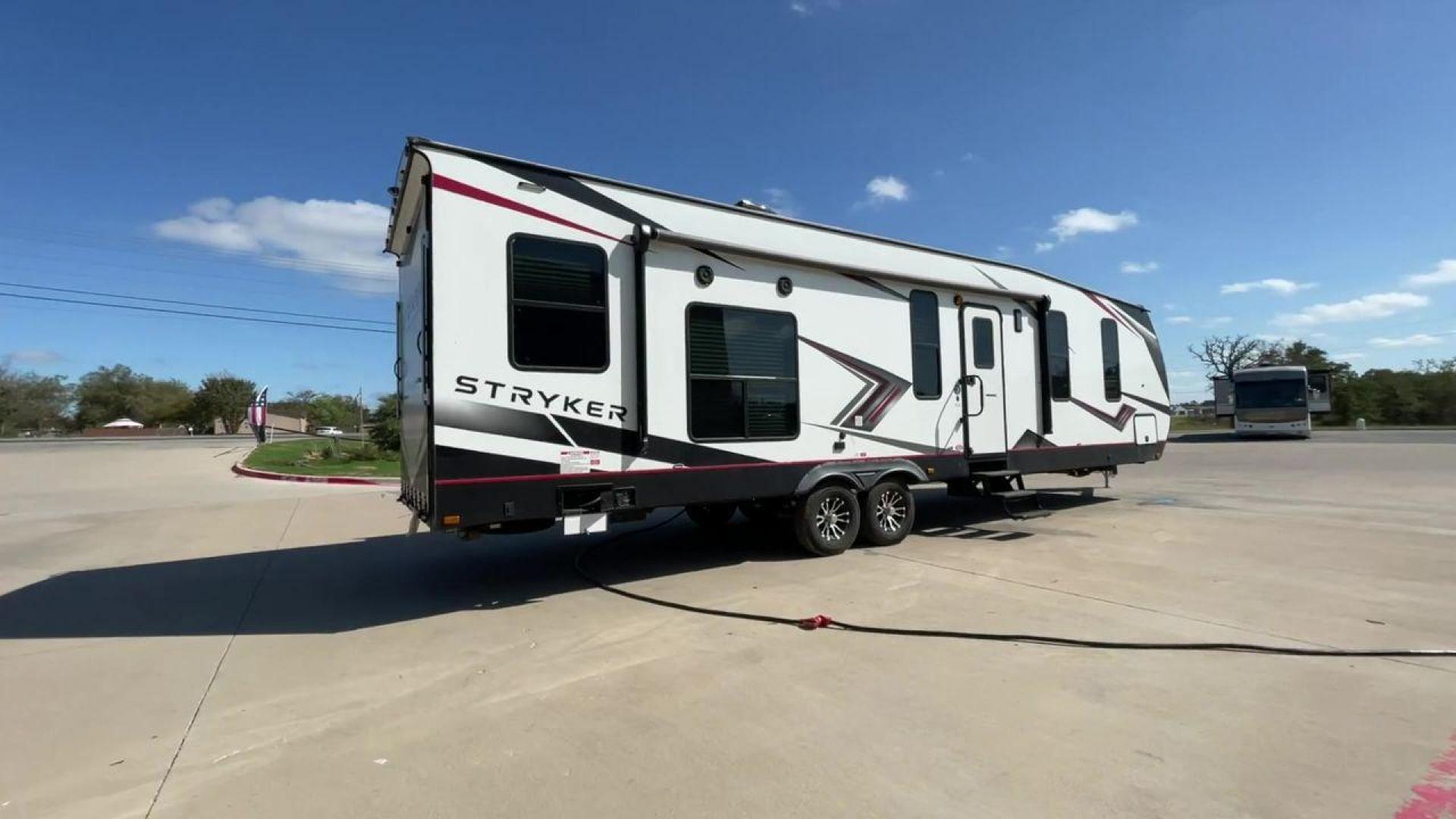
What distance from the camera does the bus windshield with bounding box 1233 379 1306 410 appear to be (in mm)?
28391

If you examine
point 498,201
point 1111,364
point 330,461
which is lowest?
point 330,461

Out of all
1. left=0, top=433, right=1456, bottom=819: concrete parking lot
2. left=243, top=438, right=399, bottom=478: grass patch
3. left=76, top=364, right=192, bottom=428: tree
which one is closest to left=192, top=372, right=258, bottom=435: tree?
left=76, top=364, right=192, bottom=428: tree

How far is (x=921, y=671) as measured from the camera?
411 cm

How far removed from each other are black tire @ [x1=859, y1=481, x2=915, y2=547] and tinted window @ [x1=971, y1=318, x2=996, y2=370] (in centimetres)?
193

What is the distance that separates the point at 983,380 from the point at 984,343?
18.6 inches

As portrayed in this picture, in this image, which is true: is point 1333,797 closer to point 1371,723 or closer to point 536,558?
point 1371,723

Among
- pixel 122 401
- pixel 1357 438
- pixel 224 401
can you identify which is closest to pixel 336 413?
pixel 224 401

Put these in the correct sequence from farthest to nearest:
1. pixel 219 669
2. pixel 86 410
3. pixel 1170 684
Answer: pixel 86 410 < pixel 219 669 < pixel 1170 684

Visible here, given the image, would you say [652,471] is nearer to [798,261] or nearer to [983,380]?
[798,261]

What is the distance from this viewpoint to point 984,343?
339 inches

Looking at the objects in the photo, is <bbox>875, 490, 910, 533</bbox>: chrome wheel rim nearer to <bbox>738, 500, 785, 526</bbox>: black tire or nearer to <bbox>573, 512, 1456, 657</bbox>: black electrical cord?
<bbox>738, 500, 785, 526</bbox>: black tire

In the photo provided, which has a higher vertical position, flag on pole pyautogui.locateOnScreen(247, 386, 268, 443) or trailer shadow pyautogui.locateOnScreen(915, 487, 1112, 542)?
flag on pole pyautogui.locateOnScreen(247, 386, 268, 443)

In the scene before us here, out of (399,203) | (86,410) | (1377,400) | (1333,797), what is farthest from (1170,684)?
(86,410)

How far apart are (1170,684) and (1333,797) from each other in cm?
111
